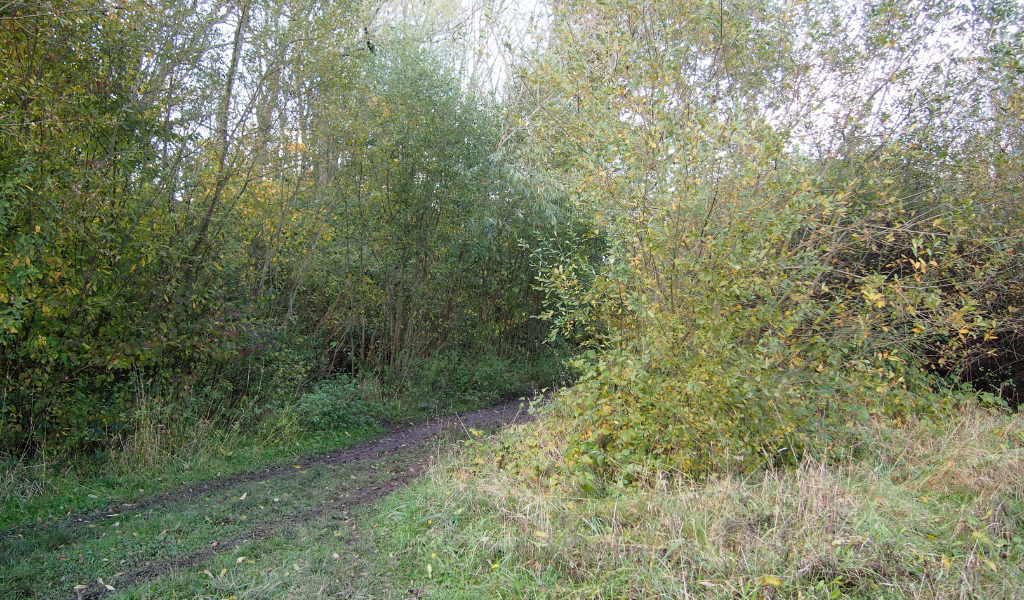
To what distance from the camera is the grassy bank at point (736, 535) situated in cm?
271

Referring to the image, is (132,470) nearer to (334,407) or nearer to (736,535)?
(334,407)

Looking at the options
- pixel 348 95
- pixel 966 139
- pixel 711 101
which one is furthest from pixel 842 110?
pixel 348 95

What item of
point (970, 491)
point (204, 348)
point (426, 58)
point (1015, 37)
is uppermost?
point (426, 58)

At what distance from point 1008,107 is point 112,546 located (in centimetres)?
780

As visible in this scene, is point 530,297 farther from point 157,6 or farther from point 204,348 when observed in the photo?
point 157,6

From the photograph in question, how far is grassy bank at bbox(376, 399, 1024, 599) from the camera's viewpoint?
2.71 m

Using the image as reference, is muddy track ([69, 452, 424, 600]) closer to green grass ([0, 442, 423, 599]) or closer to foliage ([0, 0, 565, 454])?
green grass ([0, 442, 423, 599])

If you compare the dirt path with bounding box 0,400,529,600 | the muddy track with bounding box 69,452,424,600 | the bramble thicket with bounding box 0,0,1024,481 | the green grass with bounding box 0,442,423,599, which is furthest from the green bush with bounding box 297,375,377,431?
the green grass with bounding box 0,442,423,599

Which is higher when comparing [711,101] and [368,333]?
[711,101]

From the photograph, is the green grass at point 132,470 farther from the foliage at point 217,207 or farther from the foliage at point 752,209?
the foliage at point 752,209

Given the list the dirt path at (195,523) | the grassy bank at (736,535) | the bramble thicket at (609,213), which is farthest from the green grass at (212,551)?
the bramble thicket at (609,213)

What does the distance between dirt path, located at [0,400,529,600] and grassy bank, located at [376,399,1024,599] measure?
29.9 inches

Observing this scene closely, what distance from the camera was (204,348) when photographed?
19.9 feet

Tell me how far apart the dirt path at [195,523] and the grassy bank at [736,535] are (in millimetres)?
759
